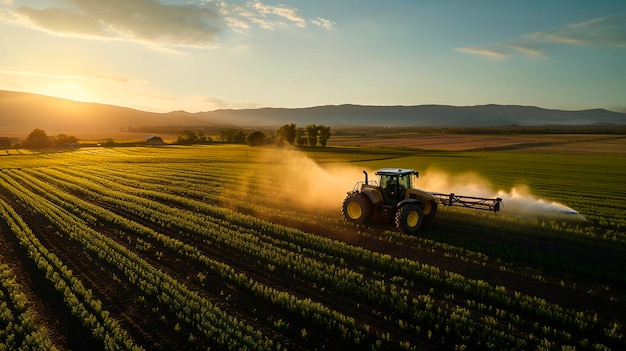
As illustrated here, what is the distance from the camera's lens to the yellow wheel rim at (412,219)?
Result: 1559 cm

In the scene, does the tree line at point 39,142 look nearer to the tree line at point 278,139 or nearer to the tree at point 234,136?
the tree line at point 278,139

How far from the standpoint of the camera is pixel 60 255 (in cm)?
1311

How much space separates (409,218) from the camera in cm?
1566

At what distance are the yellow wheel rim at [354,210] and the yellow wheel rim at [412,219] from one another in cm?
215

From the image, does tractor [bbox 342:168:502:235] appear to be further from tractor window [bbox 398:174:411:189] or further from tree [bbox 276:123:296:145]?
tree [bbox 276:123:296:145]

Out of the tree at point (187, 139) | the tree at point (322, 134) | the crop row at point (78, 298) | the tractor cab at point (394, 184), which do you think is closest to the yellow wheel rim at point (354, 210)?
the tractor cab at point (394, 184)

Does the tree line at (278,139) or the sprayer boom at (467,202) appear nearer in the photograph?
the sprayer boom at (467,202)

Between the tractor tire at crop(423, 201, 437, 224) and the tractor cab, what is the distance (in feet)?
3.95

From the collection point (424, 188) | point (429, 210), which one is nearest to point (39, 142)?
point (424, 188)

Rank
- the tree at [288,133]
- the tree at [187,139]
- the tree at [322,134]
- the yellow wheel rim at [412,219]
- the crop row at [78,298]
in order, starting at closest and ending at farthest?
the crop row at [78,298]
the yellow wheel rim at [412,219]
the tree at [322,134]
the tree at [288,133]
the tree at [187,139]

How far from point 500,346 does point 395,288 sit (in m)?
3.07

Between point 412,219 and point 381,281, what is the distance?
5449 mm

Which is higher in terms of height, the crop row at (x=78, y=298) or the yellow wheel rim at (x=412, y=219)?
the yellow wheel rim at (x=412, y=219)

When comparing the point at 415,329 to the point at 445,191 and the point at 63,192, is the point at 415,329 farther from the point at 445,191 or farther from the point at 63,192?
the point at 63,192
